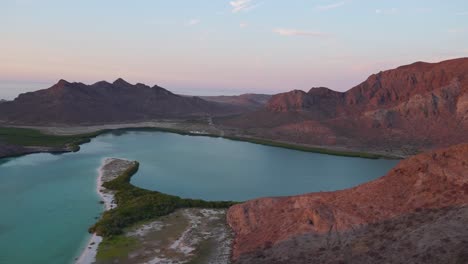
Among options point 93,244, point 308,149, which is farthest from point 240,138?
point 93,244

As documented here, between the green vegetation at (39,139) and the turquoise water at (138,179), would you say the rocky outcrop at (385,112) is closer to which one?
the turquoise water at (138,179)

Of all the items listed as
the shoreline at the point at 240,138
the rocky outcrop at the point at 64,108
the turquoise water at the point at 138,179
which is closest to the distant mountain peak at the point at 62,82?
the rocky outcrop at the point at 64,108

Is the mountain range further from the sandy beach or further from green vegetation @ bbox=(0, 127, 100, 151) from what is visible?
the sandy beach

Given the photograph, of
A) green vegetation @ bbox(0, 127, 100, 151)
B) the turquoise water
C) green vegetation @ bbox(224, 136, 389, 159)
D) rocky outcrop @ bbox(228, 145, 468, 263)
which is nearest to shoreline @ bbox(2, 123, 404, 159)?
green vegetation @ bbox(224, 136, 389, 159)

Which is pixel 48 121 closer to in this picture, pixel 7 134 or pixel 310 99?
pixel 7 134

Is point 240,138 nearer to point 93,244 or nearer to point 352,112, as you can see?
point 352,112

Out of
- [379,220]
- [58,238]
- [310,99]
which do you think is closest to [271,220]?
[379,220]
